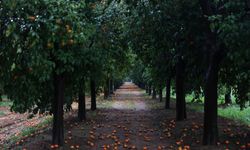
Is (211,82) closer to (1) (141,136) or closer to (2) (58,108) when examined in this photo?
(1) (141,136)

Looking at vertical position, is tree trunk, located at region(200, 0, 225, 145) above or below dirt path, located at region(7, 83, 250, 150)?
above

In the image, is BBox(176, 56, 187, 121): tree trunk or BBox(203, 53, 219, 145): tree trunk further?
BBox(176, 56, 187, 121): tree trunk

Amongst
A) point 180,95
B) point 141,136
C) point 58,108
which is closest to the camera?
point 58,108

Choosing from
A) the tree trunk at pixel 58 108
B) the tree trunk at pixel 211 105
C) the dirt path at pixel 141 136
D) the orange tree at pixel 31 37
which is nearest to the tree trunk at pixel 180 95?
the dirt path at pixel 141 136

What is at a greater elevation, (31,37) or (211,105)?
(31,37)

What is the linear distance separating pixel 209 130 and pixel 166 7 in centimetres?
374

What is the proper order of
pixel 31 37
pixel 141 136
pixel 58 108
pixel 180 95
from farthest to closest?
pixel 180 95 → pixel 141 136 → pixel 58 108 → pixel 31 37

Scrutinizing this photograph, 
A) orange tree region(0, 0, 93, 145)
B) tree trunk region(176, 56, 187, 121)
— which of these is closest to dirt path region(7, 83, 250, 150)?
tree trunk region(176, 56, 187, 121)

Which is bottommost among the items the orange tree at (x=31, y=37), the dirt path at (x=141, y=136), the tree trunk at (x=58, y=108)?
the dirt path at (x=141, y=136)

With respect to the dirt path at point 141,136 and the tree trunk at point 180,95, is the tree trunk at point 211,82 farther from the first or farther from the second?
the tree trunk at point 180,95

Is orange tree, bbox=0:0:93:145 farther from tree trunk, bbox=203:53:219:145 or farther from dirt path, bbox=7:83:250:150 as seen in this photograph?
tree trunk, bbox=203:53:219:145

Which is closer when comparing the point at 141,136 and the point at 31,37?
the point at 31,37

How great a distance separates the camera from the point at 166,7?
12.3 meters

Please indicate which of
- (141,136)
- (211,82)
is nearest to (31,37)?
(211,82)
